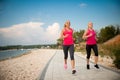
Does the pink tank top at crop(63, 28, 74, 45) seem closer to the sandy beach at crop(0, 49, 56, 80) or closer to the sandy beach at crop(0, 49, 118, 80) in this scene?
the sandy beach at crop(0, 49, 118, 80)

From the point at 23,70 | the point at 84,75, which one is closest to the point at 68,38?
the point at 84,75

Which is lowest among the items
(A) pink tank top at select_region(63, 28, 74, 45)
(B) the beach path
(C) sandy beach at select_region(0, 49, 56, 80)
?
(C) sandy beach at select_region(0, 49, 56, 80)

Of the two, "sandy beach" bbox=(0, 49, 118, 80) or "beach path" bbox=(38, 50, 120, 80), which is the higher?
"beach path" bbox=(38, 50, 120, 80)

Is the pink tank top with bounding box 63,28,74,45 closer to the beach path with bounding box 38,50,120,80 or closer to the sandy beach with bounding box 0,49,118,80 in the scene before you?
the beach path with bounding box 38,50,120,80

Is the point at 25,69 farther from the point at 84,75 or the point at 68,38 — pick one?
the point at 84,75

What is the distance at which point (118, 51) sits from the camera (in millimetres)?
10055

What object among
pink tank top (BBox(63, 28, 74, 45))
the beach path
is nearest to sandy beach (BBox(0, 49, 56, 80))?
the beach path

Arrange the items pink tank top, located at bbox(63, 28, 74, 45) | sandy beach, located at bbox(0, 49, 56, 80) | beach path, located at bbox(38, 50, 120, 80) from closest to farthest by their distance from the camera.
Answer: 1. beach path, located at bbox(38, 50, 120, 80)
2. pink tank top, located at bbox(63, 28, 74, 45)
3. sandy beach, located at bbox(0, 49, 56, 80)

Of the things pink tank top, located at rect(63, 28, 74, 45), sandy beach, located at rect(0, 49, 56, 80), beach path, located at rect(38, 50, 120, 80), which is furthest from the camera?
sandy beach, located at rect(0, 49, 56, 80)

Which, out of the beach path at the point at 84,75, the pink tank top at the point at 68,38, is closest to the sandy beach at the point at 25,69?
the beach path at the point at 84,75

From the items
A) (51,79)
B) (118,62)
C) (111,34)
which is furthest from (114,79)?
(111,34)

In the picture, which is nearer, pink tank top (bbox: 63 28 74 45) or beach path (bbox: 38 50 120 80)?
beach path (bbox: 38 50 120 80)

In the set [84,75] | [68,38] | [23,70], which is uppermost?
[68,38]

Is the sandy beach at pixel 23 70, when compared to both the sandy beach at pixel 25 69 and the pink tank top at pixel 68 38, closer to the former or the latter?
the sandy beach at pixel 25 69
